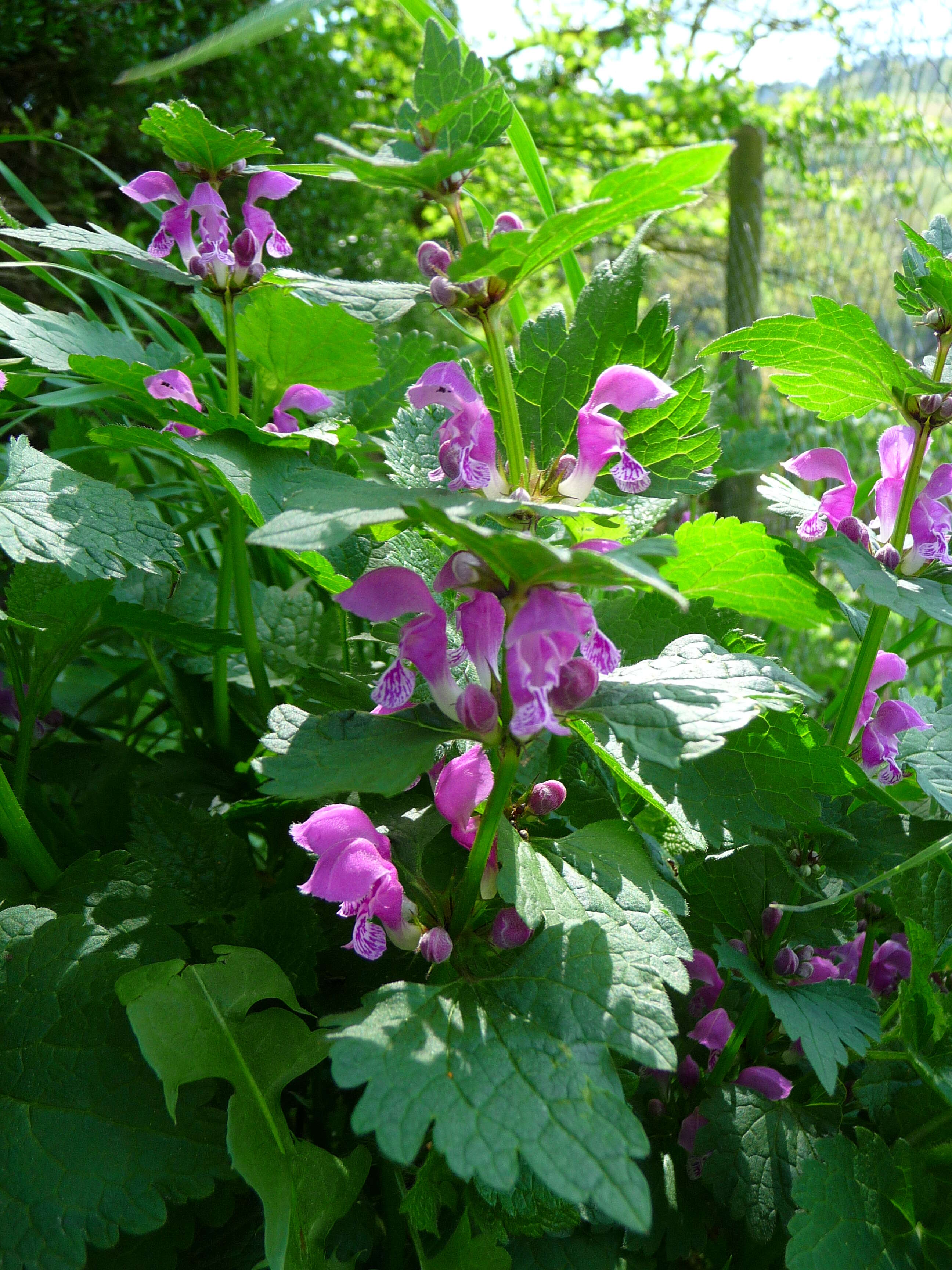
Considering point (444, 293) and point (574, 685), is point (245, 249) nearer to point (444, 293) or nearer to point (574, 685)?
point (444, 293)

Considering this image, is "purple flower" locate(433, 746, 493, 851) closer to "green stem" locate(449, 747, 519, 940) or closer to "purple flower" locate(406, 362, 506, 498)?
"green stem" locate(449, 747, 519, 940)

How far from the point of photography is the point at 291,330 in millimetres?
843

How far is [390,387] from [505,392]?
0.56 metres

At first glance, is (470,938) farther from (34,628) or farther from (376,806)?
(34,628)

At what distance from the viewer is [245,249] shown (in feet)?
3.04

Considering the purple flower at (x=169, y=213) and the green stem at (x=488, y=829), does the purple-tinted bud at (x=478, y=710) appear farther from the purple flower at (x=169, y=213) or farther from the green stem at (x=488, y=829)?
the purple flower at (x=169, y=213)

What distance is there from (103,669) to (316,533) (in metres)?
1.18

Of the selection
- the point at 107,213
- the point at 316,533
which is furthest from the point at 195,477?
the point at 107,213

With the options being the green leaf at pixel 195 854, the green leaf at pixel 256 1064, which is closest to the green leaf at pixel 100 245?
the green leaf at pixel 195 854

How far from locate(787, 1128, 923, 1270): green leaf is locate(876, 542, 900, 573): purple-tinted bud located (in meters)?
0.46

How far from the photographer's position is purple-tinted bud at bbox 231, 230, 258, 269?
0.93 meters

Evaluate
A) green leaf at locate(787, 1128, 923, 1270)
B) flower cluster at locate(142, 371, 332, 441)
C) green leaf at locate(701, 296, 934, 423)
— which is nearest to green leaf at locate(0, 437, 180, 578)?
flower cluster at locate(142, 371, 332, 441)

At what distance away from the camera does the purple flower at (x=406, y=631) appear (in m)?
0.61

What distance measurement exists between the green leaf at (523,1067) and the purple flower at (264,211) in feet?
2.41
